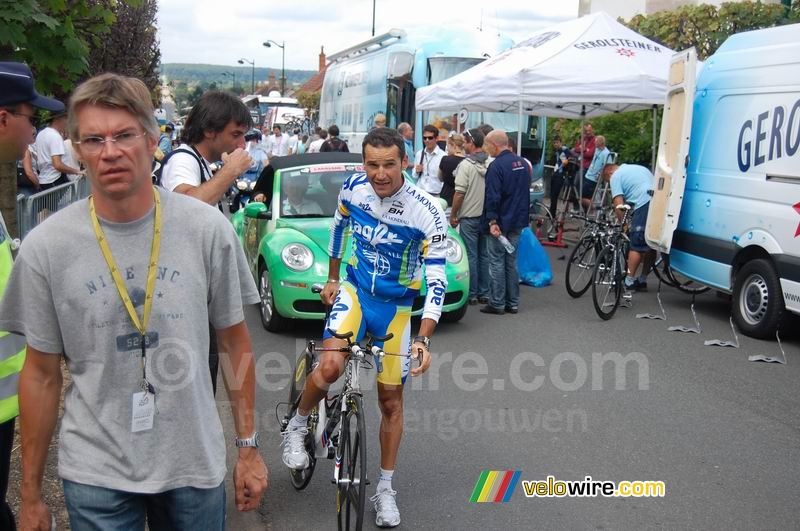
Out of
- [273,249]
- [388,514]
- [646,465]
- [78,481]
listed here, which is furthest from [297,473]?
[273,249]

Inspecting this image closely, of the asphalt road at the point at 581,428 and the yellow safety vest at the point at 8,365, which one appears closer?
the yellow safety vest at the point at 8,365

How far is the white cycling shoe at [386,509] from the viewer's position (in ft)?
14.7

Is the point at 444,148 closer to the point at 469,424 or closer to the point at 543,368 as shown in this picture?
the point at 543,368

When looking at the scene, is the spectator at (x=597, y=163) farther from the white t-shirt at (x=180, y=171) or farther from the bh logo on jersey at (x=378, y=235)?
the white t-shirt at (x=180, y=171)

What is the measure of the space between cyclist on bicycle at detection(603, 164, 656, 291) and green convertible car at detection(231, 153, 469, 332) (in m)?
2.78

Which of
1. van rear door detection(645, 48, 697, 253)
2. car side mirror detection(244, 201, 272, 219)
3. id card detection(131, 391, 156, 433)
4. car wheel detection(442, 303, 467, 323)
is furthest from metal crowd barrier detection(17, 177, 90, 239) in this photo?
van rear door detection(645, 48, 697, 253)

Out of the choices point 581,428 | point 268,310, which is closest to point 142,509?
point 581,428

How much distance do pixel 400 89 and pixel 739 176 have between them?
11892 millimetres

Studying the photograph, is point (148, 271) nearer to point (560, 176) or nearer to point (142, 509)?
point (142, 509)

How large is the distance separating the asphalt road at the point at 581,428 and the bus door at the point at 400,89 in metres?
11.3

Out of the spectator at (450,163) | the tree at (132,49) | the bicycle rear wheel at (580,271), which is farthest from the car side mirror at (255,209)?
the tree at (132,49)

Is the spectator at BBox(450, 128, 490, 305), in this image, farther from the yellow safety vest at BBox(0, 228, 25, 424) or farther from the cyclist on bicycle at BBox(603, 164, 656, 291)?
the yellow safety vest at BBox(0, 228, 25, 424)

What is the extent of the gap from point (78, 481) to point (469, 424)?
4087 millimetres

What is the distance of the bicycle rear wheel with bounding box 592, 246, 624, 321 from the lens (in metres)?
9.75
